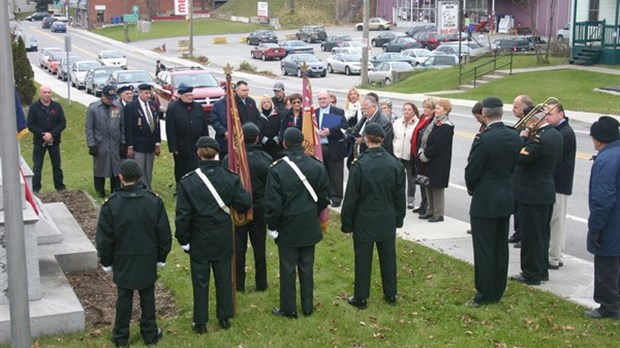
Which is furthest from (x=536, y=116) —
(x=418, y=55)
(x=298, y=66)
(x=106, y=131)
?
(x=418, y=55)

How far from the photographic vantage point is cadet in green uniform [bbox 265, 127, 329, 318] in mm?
A: 8391

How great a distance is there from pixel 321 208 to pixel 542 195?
8.16 ft

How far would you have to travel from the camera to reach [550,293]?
924 centimetres

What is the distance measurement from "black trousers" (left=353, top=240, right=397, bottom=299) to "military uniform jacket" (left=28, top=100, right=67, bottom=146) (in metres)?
7.97

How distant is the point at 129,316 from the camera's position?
25.7 ft

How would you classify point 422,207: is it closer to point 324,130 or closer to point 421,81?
point 324,130

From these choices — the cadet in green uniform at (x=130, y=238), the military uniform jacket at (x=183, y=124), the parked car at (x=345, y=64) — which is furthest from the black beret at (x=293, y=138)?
the parked car at (x=345, y=64)

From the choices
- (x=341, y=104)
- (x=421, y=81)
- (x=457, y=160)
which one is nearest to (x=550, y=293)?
(x=457, y=160)

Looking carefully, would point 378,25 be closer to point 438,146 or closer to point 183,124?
point 183,124

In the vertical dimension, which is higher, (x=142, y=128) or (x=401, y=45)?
(x=142, y=128)

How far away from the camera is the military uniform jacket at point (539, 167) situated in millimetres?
9211

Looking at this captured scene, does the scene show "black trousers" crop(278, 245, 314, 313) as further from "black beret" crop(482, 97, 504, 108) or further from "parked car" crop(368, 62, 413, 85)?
"parked car" crop(368, 62, 413, 85)

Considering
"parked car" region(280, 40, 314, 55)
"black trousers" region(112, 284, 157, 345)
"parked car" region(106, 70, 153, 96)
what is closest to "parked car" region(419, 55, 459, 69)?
"parked car" region(280, 40, 314, 55)

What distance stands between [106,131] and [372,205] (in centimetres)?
657
